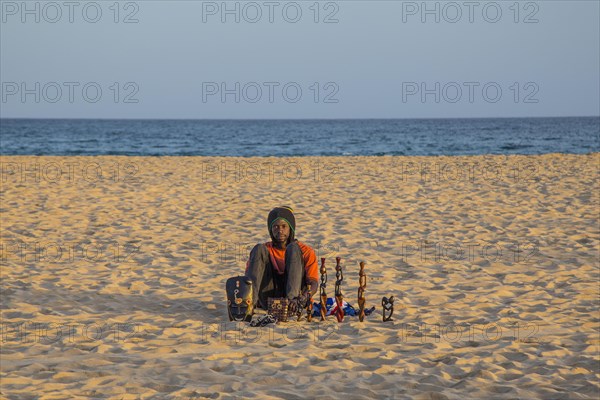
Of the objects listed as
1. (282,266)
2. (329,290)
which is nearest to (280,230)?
(282,266)

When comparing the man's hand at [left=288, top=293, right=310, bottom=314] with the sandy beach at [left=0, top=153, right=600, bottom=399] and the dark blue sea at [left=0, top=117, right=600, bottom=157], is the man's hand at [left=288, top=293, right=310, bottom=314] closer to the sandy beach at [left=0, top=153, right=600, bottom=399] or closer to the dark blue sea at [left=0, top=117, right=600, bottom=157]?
the sandy beach at [left=0, top=153, right=600, bottom=399]

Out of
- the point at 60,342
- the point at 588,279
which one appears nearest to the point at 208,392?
the point at 60,342

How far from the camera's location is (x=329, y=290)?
7.87 metres

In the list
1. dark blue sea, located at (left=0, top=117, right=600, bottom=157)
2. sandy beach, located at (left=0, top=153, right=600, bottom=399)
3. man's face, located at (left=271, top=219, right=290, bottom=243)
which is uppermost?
dark blue sea, located at (left=0, top=117, right=600, bottom=157)

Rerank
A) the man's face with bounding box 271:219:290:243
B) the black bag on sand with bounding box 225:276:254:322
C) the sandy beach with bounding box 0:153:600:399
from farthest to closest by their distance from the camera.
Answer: the man's face with bounding box 271:219:290:243 → the black bag on sand with bounding box 225:276:254:322 → the sandy beach with bounding box 0:153:600:399

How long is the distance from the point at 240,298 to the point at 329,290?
1831 millimetres

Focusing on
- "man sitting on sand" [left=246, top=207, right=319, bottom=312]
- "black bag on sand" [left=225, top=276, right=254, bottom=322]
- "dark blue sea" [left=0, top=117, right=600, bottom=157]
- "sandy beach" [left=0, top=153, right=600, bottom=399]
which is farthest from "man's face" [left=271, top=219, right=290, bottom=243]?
"dark blue sea" [left=0, top=117, right=600, bottom=157]

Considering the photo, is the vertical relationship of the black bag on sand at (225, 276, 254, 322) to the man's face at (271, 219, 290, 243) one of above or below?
below

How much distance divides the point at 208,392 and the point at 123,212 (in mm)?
8862

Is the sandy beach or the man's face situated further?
the man's face

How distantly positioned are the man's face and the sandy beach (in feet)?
2.69

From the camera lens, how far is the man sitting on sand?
6.33 metres

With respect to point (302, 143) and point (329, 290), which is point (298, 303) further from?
point (302, 143)

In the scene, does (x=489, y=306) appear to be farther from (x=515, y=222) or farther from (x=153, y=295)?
(x=515, y=222)
